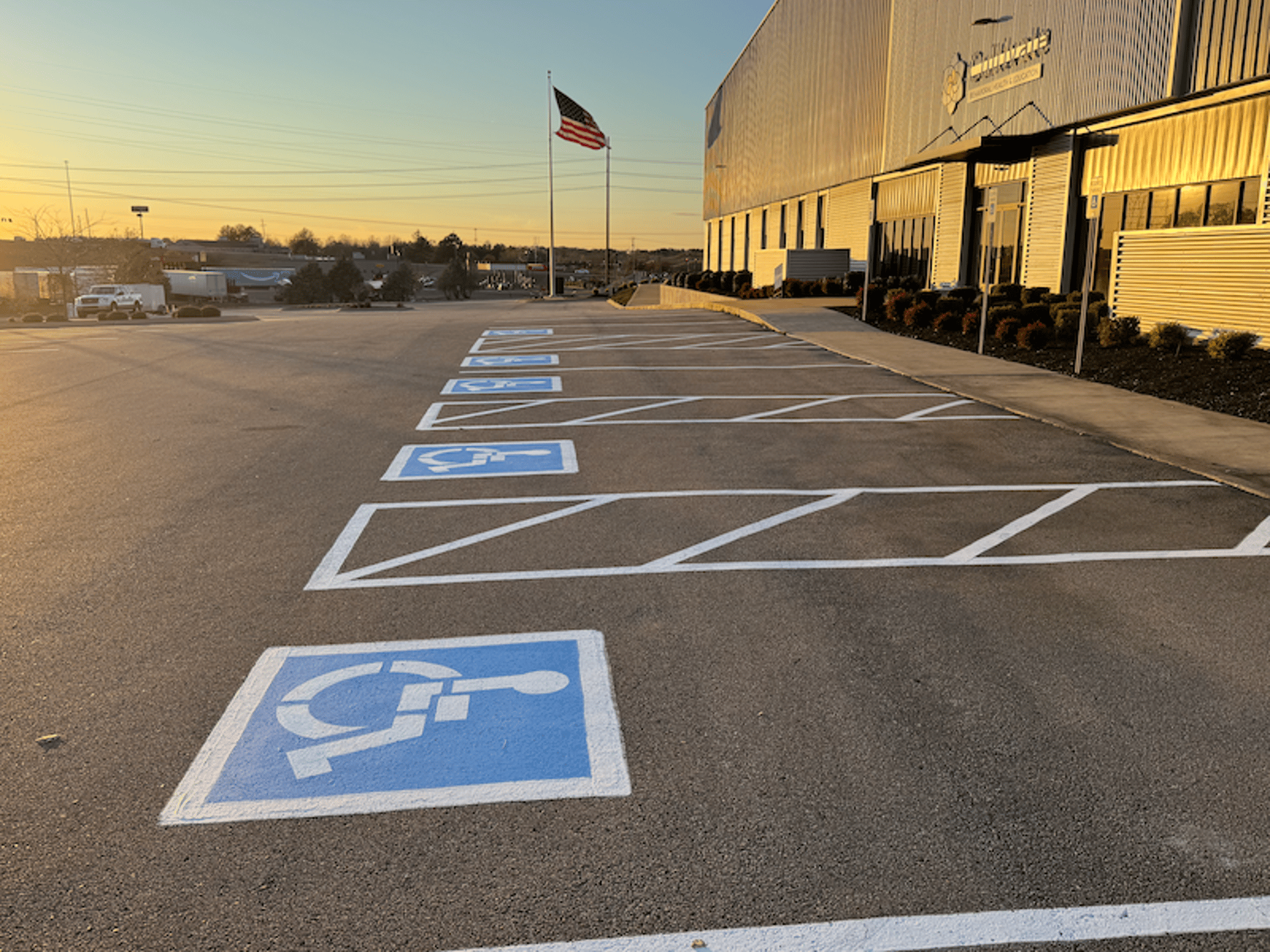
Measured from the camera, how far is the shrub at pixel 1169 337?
15.9 m

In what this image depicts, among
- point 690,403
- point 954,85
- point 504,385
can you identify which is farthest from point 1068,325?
point 954,85

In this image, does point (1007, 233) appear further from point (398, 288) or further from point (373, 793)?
point (398, 288)

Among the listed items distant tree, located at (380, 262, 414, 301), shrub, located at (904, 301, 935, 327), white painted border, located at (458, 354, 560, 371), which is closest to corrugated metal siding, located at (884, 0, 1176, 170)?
shrub, located at (904, 301, 935, 327)

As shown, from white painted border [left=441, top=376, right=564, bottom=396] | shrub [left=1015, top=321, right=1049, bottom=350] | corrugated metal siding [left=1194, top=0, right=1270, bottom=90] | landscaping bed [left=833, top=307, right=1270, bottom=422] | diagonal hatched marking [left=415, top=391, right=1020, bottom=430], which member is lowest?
diagonal hatched marking [left=415, top=391, right=1020, bottom=430]

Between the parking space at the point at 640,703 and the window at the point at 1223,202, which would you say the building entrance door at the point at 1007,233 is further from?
the parking space at the point at 640,703

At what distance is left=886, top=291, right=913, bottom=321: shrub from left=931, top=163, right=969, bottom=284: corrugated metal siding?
5.86 meters

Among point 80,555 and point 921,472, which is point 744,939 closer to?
point 80,555

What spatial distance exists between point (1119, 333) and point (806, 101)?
3296 centimetres

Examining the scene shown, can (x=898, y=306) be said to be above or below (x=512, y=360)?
above

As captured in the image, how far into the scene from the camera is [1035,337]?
18.0m

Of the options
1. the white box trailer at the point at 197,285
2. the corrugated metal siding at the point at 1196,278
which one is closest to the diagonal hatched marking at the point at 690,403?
the corrugated metal siding at the point at 1196,278

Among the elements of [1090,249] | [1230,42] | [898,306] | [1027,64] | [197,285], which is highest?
[1027,64]

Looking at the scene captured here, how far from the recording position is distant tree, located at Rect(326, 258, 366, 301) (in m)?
99.5

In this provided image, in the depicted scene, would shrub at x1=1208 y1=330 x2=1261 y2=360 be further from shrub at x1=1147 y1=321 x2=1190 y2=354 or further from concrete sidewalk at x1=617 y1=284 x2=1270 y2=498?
concrete sidewalk at x1=617 y1=284 x2=1270 y2=498
